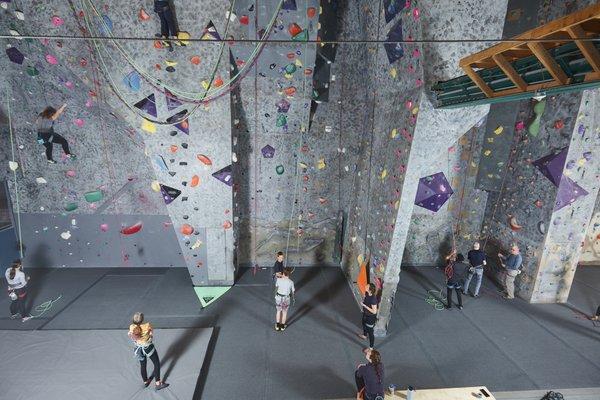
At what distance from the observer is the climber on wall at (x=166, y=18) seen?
4.60m

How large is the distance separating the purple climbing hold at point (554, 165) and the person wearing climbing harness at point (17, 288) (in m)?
8.76

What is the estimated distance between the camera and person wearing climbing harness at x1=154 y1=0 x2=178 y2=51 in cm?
460

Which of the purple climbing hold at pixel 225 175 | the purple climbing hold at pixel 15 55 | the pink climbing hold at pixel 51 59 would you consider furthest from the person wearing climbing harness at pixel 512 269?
the purple climbing hold at pixel 15 55

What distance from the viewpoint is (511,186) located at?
6.55 m

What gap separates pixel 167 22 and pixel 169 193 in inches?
105

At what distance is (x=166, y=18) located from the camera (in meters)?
4.69

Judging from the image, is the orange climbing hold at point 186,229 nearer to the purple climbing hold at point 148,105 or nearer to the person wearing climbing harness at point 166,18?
the purple climbing hold at point 148,105

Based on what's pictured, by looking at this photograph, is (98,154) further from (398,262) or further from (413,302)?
(413,302)

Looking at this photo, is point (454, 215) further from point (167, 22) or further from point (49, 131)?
point (49, 131)

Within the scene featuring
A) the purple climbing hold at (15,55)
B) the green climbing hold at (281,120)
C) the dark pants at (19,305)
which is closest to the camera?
the dark pants at (19,305)

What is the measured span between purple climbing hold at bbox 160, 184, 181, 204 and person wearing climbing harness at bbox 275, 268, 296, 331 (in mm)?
2363

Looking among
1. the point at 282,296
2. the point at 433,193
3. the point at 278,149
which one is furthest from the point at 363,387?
the point at 433,193

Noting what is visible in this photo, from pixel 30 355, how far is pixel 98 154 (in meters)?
3.52

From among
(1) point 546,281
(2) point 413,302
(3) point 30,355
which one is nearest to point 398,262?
(2) point 413,302
